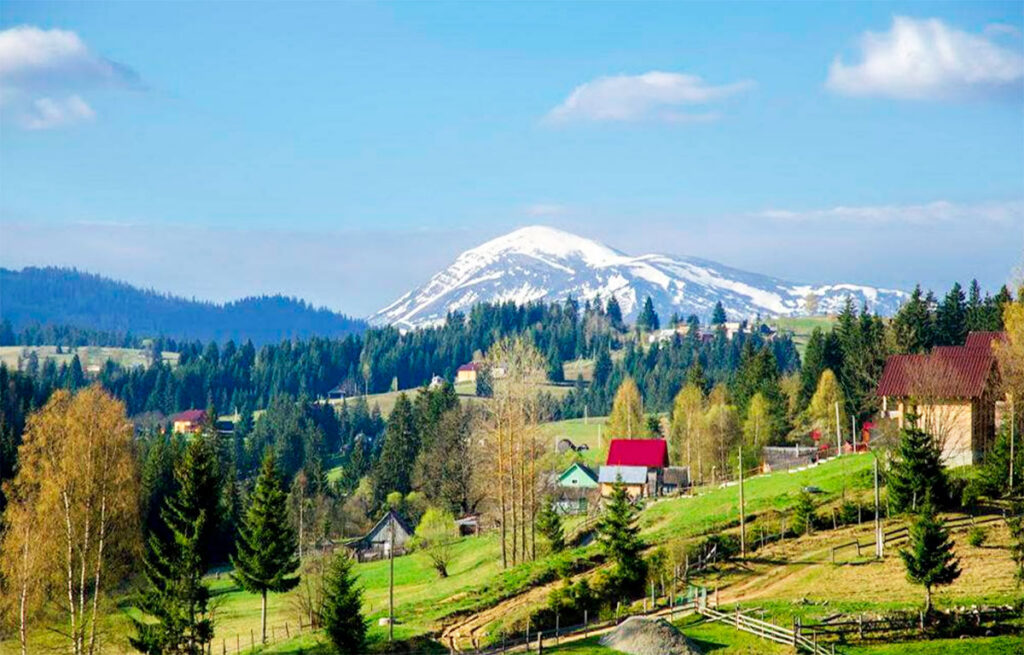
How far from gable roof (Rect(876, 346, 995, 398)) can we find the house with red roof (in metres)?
26.1

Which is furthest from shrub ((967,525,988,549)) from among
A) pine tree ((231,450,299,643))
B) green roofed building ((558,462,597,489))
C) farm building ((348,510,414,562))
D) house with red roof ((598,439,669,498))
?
green roofed building ((558,462,597,489))

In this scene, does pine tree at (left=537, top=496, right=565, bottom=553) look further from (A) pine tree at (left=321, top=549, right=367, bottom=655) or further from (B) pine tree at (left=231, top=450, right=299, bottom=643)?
(A) pine tree at (left=321, top=549, right=367, bottom=655)

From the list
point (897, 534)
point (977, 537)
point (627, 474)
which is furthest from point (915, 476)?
point (627, 474)

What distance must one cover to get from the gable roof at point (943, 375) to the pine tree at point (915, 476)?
9389 millimetres

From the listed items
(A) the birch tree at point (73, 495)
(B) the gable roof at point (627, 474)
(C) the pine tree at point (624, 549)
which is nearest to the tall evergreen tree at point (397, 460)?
(B) the gable roof at point (627, 474)

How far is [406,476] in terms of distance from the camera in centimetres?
12456

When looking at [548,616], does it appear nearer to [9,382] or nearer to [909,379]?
[909,379]

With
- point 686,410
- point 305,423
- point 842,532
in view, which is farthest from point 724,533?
A: point 305,423

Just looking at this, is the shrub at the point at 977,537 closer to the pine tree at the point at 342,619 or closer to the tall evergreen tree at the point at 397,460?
the pine tree at the point at 342,619

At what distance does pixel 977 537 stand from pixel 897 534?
4.67 metres

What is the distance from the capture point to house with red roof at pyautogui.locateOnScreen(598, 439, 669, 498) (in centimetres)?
10112

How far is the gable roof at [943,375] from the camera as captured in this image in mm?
75000

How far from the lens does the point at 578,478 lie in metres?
115

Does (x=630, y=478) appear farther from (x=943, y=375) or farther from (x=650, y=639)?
(x=650, y=639)
